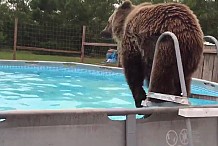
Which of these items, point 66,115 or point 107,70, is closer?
point 66,115

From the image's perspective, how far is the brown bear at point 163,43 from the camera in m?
2.96

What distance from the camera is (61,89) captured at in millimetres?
8023

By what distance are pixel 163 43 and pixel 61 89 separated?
5.37m

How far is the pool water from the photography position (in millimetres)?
6145

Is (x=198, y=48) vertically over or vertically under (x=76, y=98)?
over

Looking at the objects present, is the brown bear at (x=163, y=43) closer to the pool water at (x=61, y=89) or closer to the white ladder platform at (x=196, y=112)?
the white ladder platform at (x=196, y=112)

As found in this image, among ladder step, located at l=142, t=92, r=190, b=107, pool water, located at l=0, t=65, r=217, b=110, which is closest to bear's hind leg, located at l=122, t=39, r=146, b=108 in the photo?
ladder step, located at l=142, t=92, r=190, b=107

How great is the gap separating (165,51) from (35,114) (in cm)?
142

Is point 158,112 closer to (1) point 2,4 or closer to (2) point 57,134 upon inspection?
(2) point 57,134

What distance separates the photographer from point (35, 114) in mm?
1847

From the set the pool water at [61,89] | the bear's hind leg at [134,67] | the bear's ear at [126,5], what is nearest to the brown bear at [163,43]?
the bear's hind leg at [134,67]

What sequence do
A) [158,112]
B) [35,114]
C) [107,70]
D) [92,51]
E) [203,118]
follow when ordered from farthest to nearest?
[92,51], [107,70], [203,118], [158,112], [35,114]

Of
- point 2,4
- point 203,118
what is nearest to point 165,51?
point 203,118

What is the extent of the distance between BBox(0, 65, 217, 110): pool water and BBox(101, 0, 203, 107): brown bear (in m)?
1.08
